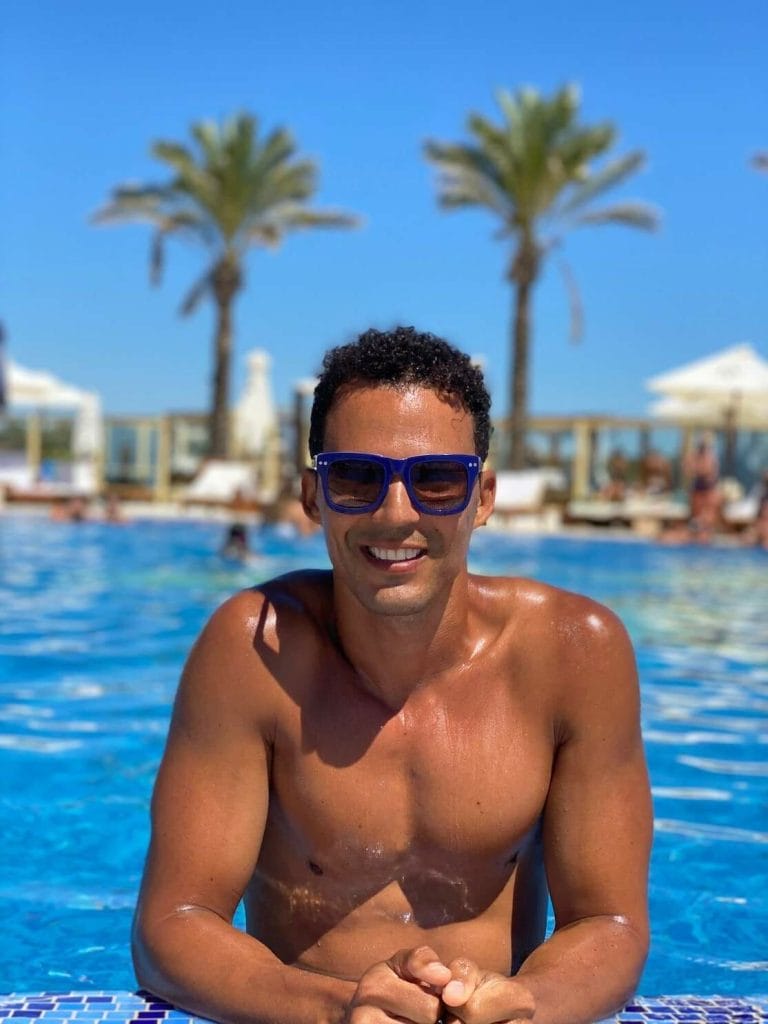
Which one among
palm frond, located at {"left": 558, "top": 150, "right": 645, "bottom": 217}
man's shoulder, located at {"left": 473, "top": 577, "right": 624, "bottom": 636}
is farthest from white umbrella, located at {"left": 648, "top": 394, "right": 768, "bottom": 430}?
man's shoulder, located at {"left": 473, "top": 577, "right": 624, "bottom": 636}

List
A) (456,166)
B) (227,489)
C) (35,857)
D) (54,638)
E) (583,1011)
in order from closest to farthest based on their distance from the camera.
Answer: (583,1011) → (35,857) → (54,638) → (227,489) → (456,166)

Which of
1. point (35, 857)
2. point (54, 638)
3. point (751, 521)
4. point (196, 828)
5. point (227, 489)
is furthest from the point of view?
point (227, 489)

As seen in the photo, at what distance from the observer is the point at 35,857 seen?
3.81 metres

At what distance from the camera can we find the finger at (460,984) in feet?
4.81

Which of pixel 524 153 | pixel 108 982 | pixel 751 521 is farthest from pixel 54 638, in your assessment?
pixel 524 153

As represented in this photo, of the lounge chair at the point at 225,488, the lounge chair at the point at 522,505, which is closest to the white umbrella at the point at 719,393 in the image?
the lounge chair at the point at 522,505

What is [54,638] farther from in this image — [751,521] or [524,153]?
[524,153]

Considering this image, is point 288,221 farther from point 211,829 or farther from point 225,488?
point 211,829

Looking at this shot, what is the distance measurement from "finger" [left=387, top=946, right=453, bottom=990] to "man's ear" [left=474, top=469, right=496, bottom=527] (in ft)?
2.17

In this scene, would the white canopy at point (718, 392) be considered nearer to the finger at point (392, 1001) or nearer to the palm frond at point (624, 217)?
the palm frond at point (624, 217)

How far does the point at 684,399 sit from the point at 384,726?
2264 cm

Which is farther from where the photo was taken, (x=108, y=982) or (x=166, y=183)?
(x=166, y=183)

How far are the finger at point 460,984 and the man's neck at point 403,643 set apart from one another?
499mm

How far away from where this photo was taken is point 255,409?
27469 millimetres
